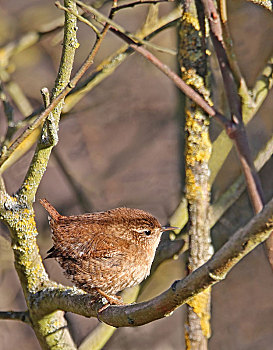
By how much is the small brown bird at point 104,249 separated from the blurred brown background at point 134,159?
108 centimetres

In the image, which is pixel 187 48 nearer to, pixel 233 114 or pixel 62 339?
pixel 233 114

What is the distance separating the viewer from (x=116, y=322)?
2365mm

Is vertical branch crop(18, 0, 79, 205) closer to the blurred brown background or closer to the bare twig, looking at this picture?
the bare twig

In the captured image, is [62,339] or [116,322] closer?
[116,322]

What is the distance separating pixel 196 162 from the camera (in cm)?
323

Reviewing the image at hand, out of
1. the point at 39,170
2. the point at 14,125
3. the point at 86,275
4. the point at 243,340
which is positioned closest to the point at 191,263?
the point at 86,275

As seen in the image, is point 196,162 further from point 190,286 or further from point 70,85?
point 190,286

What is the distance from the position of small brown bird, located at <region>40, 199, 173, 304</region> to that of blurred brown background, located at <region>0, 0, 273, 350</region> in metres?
1.08

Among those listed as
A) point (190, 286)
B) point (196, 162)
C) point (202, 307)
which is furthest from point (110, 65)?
point (190, 286)

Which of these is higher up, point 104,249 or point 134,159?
point 104,249

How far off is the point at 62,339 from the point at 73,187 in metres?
1.60

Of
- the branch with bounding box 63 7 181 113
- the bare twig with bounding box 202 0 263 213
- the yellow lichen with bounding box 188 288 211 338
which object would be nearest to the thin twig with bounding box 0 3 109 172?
the bare twig with bounding box 202 0 263 213

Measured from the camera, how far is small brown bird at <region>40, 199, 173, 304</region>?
3064 millimetres

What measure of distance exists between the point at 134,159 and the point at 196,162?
245cm
